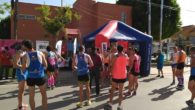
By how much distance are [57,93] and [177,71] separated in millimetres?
5037

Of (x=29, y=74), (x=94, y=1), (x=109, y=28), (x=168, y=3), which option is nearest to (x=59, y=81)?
(x=109, y=28)

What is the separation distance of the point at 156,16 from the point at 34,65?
3733 centimetres

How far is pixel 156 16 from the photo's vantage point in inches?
1748

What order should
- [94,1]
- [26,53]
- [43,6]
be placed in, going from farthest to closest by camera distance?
[94,1]
[43,6]
[26,53]

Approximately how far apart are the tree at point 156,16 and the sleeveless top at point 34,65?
35674mm

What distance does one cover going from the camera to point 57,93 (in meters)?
13.1

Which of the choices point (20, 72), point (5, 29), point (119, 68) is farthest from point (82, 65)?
point (5, 29)

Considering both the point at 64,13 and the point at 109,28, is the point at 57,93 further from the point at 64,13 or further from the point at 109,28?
the point at 64,13

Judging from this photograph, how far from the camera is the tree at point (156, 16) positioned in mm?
43625

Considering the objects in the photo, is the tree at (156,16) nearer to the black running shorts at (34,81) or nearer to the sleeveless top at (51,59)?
the sleeveless top at (51,59)

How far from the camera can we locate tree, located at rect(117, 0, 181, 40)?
4362 cm

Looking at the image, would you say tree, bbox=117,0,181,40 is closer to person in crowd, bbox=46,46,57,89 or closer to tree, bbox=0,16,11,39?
tree, bbox=0,16,11,39

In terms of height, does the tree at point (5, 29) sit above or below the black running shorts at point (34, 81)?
above

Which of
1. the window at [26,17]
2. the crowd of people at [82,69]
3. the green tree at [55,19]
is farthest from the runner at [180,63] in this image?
the window at [26,17]
